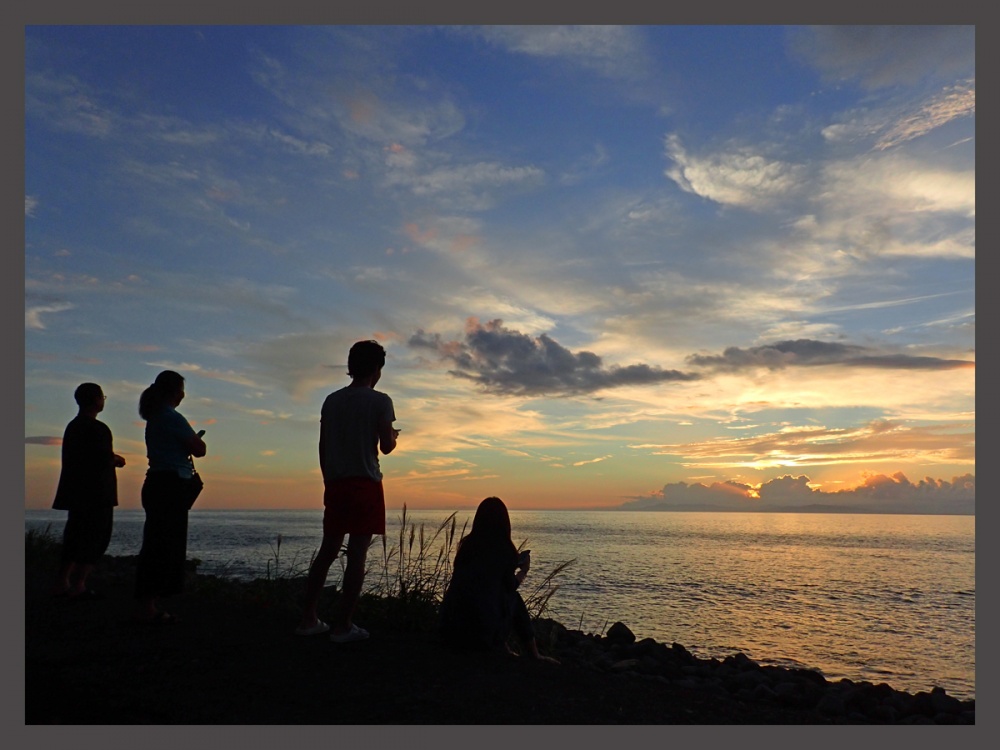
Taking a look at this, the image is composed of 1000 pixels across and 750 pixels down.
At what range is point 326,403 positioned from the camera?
5383 millimetres

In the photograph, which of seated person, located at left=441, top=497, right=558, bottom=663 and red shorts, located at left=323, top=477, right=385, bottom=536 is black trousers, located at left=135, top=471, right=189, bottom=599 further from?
seated person, located at left=441, top=497, right=558, bottom=663

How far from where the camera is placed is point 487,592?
17.6 ft

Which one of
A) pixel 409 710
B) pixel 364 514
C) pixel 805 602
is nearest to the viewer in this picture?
pixel 409 710

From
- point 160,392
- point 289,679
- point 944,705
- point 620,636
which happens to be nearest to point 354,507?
point 289,679

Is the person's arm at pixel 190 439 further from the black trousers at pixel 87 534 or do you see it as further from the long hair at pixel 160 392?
the black trousers at pixel 87 534

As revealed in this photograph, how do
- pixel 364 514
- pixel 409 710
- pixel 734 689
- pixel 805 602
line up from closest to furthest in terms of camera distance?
pixel 409 710, pixel 364 514, pixel 734 689, pixel 805 602

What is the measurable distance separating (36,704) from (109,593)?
3584 millimetres

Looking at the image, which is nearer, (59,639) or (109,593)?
(59,639)

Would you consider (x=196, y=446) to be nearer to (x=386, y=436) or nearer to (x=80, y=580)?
(x=386, y=436)

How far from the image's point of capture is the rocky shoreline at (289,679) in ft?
13.8

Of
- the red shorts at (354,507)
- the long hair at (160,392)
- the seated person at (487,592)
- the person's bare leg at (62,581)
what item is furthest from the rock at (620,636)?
the long hair at (160,392)

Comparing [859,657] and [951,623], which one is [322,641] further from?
[951,623]

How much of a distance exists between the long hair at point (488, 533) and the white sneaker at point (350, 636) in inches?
38.4

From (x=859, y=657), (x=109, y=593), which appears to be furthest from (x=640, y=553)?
(x=109, y=593)
